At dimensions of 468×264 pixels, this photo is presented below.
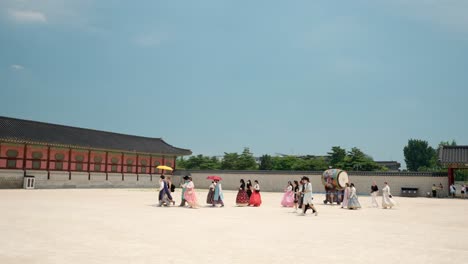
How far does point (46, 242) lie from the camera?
8.14m

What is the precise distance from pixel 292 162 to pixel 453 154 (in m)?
36.5

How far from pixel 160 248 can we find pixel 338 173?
1940cm

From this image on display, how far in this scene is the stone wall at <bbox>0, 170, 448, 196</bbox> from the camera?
120 ft

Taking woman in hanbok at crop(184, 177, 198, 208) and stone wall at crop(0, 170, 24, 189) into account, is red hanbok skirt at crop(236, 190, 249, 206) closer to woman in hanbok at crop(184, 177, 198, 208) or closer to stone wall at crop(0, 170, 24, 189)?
woman in hanbok at crop(184, 177, 198, 208)

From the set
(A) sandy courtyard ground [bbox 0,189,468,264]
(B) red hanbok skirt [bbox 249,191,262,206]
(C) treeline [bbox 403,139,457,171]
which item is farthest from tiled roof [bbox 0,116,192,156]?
(C) treeline [bbox 403,139,457,171]

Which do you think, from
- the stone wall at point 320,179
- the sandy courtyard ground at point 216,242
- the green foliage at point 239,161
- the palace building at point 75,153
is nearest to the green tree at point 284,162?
the green foliage at point 239,161

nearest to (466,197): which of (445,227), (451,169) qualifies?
(451,169)

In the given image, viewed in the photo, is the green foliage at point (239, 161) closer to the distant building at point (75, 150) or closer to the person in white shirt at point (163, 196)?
the distant building at point (75, 150)

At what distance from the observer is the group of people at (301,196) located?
16453mm

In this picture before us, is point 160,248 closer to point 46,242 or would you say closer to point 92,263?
point 92,263

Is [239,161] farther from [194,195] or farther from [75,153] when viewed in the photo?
[194,195]

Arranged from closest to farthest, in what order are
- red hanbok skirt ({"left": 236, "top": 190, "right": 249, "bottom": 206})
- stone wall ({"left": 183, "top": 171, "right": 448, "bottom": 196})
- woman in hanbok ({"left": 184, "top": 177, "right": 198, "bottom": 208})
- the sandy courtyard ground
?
the sandy courtyard ground
woman in hanbok ({"left": 184, "top": 177, "right": 198, "bottom": 208})
red hanbok skirt ({"left": 236, "top": 190, "right": 249, "bottom": 206})
stone wall ({"left": 183, "top": 171, "right": 448, "bottom": 196})

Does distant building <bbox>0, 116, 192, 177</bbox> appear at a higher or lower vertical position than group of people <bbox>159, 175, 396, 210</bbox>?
higher

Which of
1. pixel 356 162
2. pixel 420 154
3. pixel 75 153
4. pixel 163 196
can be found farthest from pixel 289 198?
pixel 420 154
